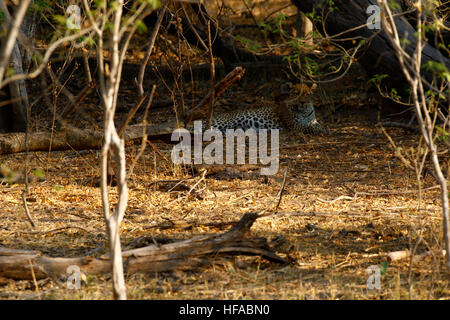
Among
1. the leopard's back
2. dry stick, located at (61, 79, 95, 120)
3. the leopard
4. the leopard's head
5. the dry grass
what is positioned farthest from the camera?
the leopard's back

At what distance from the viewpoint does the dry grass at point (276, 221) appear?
3.74 m

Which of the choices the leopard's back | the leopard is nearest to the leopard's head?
the leopard

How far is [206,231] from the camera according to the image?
4781 millimetres

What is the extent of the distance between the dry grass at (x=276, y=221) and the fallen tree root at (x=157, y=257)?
62 mm

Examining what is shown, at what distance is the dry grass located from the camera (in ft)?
12.3

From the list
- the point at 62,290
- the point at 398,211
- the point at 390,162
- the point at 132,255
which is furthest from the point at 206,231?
the point at 390,162

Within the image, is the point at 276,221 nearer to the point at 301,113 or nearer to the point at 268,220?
the point at 268,220

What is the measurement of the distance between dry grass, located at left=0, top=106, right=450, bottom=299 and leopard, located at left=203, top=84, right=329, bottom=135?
1.53 metres

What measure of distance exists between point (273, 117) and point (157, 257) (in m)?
6.26

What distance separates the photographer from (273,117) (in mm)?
9906

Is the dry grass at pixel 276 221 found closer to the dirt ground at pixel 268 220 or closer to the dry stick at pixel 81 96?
the dirt ground at pixel 268 220

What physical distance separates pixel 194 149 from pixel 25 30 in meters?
2.69

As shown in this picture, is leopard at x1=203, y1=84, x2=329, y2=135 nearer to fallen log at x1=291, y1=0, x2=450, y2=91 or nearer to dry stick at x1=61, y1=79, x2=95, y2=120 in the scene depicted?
fallen log at x1=291, y1=0, x2=450, y2=91
